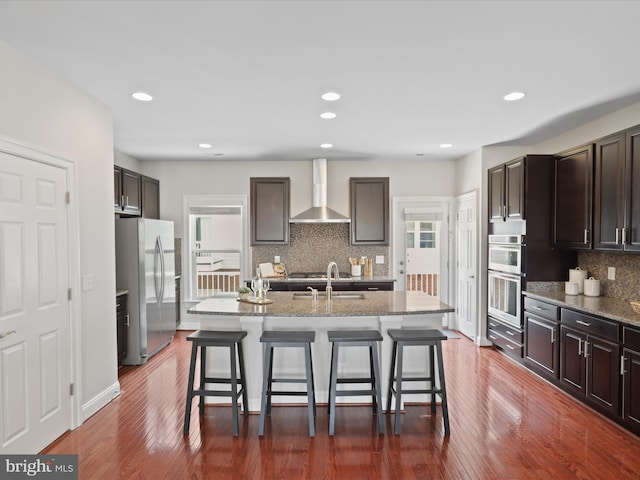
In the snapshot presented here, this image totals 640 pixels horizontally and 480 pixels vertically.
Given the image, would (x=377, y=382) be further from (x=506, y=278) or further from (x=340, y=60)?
(x=506, y=278)

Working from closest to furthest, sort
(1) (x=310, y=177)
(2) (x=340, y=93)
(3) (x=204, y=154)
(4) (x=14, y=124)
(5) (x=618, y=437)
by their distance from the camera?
(4) (x=14, y=124) < (5) (x=618, y=437) < (2) (x=340, y=93) < (3) (x=204, y=154) < (1) (x=310, y=177)

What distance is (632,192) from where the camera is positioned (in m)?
3.38

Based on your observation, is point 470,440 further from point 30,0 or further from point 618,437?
point 30,0

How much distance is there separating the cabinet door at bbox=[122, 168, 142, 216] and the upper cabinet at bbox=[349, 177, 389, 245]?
9.90ft

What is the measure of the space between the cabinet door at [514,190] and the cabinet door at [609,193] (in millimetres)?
801

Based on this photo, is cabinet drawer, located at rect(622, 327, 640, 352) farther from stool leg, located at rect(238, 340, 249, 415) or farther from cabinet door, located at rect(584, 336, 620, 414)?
stool leg, located at rect(238, 340, 249, 415)

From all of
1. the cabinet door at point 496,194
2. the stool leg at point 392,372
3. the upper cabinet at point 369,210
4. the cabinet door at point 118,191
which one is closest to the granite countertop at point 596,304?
the cabinet door at point 496,194

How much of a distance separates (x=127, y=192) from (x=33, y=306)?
2.65 meters

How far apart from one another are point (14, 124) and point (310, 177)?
4326 millimetres

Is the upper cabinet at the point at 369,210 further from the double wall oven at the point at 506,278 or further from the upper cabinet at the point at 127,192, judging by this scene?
the upper cabinet at the point at 127,192

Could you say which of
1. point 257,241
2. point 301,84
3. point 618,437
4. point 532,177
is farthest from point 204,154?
point 618,437

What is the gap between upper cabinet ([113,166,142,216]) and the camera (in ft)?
15.9

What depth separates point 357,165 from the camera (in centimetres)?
654

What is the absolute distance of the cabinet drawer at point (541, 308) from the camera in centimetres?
395
